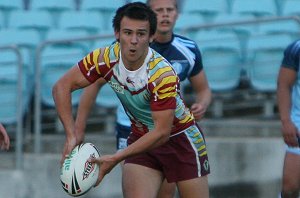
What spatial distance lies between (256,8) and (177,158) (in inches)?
184

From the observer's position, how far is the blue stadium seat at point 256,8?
12.0 metres

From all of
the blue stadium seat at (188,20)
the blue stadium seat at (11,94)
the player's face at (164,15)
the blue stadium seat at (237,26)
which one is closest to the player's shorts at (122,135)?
the player's face at (164,15)

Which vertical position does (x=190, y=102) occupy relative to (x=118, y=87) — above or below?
below

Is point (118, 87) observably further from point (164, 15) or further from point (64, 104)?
point (164, 15)

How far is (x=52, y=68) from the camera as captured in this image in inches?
417

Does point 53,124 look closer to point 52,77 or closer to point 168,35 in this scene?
point 52,77

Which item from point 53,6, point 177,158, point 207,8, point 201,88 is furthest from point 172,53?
point 53,6

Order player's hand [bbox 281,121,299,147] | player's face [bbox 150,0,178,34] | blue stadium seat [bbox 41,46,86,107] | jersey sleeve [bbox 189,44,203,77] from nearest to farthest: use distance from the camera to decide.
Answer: player's face [bbox 150,0,178,34]
jersey sleeve [bbox 189,44,203,77]
player's hand [bbox 281,121,299,147]
blue stadium seat [bbox 41,46,86,107]

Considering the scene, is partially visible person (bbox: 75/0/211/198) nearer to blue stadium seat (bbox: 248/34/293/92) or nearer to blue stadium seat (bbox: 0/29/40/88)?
blue stadium seat (bbox: 248/34/293/92)

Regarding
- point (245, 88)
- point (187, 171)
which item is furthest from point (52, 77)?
point (187, 171)

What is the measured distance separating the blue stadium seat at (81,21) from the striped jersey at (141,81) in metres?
4.26

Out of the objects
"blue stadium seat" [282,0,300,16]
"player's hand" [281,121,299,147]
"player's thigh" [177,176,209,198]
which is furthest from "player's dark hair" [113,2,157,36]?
"blue stadium seat" [282,0,300,16]

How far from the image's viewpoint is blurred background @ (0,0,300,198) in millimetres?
10289

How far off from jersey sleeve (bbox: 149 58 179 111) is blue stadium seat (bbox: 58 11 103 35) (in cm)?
451
